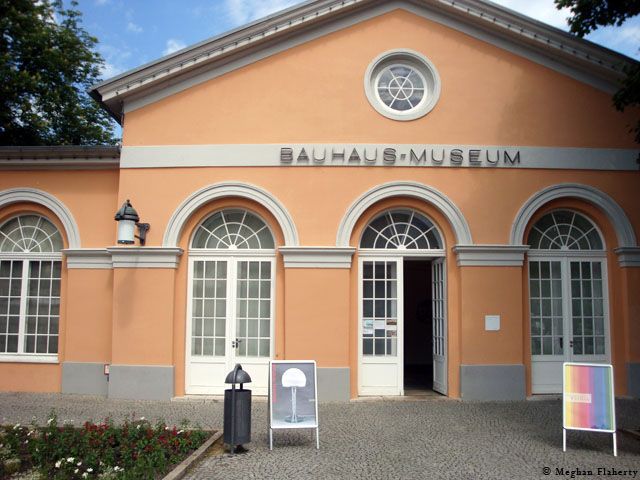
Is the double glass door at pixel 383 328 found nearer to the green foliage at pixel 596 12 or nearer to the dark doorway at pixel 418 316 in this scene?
the green foliage at pixel 596 12

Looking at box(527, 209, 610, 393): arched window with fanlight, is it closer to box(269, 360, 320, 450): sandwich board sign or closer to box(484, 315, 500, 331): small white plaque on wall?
box(484, 315, 500, 331): small white plaque on wall

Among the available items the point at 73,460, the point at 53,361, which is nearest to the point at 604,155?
the point at 73,460

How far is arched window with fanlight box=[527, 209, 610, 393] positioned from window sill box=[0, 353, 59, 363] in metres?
8.66

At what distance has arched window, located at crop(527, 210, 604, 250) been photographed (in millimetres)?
10617

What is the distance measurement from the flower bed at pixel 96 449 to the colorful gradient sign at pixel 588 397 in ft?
14.6

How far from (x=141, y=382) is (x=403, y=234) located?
17.2ft

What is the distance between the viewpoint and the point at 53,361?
1052 cm

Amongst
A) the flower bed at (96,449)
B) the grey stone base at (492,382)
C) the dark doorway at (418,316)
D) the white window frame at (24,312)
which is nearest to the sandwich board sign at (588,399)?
the grey stone base at (492,382)

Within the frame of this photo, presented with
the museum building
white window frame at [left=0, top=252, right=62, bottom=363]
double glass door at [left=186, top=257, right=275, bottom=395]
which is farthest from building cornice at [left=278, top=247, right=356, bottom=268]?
white window frame at [left=0, top=252, right=62, bottom=363]

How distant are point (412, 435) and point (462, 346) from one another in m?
2.76

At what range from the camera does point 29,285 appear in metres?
10.9

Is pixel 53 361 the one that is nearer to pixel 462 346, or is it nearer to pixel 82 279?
pixel 82 279

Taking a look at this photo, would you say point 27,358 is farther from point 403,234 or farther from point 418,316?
point 418,316

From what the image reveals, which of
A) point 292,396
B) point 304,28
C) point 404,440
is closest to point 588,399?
point 404,440
